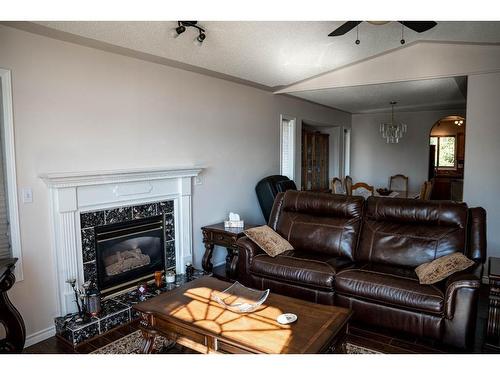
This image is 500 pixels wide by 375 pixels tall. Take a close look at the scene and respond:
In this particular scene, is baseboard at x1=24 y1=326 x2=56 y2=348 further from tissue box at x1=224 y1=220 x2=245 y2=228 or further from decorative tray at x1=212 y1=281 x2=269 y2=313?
tissue box at x1=224 y1=220 x2=245 y2=228

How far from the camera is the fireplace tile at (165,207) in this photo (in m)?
3.90

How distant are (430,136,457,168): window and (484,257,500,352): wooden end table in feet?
30.9

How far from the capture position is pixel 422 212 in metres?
3.19

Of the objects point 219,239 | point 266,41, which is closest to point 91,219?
point 219,239

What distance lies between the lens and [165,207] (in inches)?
156

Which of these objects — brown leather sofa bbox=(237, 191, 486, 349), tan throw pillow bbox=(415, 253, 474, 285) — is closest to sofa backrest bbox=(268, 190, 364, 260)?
brown leather sofa bbox=(237, 191, 486, 349)

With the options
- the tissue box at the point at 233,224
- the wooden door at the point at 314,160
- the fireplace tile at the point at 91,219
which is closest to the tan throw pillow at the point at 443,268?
the tissue box at the point at 233,224

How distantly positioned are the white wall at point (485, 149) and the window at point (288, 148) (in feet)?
9.18

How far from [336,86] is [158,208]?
3130 millimetres

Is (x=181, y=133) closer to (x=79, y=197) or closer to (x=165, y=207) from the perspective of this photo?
(x=165, y=207)

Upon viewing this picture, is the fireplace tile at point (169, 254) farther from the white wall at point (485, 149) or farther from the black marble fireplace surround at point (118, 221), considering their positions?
the white wall at point (485, 149)

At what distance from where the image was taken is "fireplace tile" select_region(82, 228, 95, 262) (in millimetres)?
3182
